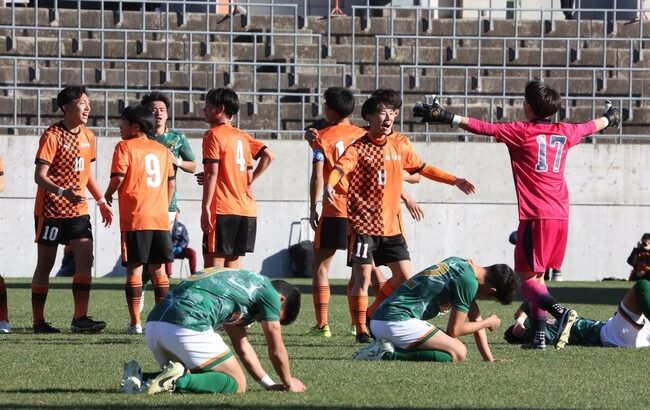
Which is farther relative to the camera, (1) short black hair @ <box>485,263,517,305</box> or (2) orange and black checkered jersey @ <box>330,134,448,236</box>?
(2) orange and black checkered jersey @ <box>330,134,448,236</box>

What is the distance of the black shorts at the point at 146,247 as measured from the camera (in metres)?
10.8

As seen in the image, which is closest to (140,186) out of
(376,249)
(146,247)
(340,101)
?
(146,247)

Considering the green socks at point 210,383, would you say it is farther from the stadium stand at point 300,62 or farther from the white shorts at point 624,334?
the stadium stand at point 300,62

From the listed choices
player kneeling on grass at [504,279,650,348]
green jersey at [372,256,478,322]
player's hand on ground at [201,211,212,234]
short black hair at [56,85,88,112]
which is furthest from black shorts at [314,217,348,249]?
short black hair at [56,85,88,112]

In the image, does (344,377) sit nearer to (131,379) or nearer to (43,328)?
(131,379)

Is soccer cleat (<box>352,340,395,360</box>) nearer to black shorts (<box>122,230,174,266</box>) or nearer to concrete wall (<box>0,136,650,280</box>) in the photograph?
black shorts (<box>122,230,174,266</box>)

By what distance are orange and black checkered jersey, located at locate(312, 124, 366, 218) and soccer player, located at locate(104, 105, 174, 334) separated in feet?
4.22

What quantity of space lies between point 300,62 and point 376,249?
561 inches

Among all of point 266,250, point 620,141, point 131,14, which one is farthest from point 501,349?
point 131,14

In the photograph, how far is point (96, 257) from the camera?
2109 cm

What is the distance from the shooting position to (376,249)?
405 inches

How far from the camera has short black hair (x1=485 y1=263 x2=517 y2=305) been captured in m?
8.43

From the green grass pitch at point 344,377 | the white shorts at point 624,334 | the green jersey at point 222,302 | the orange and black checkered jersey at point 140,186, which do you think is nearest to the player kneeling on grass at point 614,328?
the white shorts at point 624,334

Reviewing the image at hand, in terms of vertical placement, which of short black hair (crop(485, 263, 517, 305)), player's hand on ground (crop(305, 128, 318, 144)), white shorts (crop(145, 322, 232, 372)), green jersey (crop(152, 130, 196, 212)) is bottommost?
white shorts (crop(145, 322, 232, 372))
